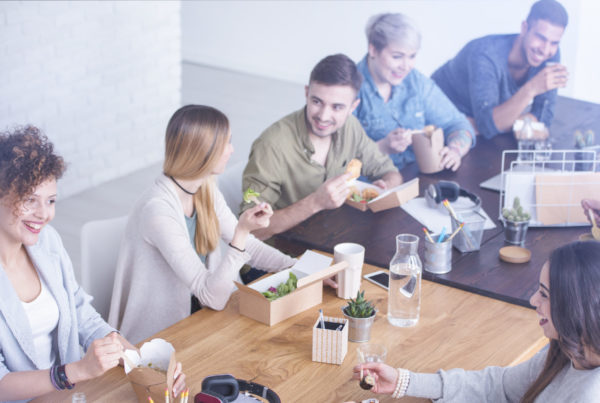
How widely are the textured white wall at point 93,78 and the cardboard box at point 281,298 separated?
259 centimetres

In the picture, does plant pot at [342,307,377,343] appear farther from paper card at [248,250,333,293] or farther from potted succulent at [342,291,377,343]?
paper card at [248,250,333,293]

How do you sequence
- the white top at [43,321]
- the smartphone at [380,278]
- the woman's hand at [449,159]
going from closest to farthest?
the white top at [43,321] → the smartphone at [380,278] → the woman's hand at [449,159]

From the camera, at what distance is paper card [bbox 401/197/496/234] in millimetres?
2557

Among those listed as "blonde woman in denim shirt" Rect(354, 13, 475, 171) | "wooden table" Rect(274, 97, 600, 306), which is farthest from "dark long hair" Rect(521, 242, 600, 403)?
"blonde woman in denim shirt" Rect(354, 13, 475, 171)

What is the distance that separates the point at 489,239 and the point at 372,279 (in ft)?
1.73

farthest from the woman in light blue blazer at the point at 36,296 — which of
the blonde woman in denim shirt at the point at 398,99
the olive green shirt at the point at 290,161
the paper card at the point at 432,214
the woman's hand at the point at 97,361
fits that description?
the blonde woman in denim shirt at the point at 398,99

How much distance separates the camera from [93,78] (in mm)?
4574

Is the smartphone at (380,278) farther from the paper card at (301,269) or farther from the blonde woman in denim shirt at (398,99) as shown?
the blonde woman in denim shirt at (398,99)

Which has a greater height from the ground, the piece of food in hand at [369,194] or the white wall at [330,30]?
the white wall at [330,30]

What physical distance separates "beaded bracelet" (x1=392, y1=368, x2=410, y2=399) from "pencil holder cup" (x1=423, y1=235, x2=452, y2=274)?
64 cm

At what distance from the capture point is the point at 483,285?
212 centimetres

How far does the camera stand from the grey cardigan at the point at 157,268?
210cm

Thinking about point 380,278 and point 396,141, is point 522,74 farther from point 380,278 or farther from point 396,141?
point 380,278

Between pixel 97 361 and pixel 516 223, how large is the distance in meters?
1.45
